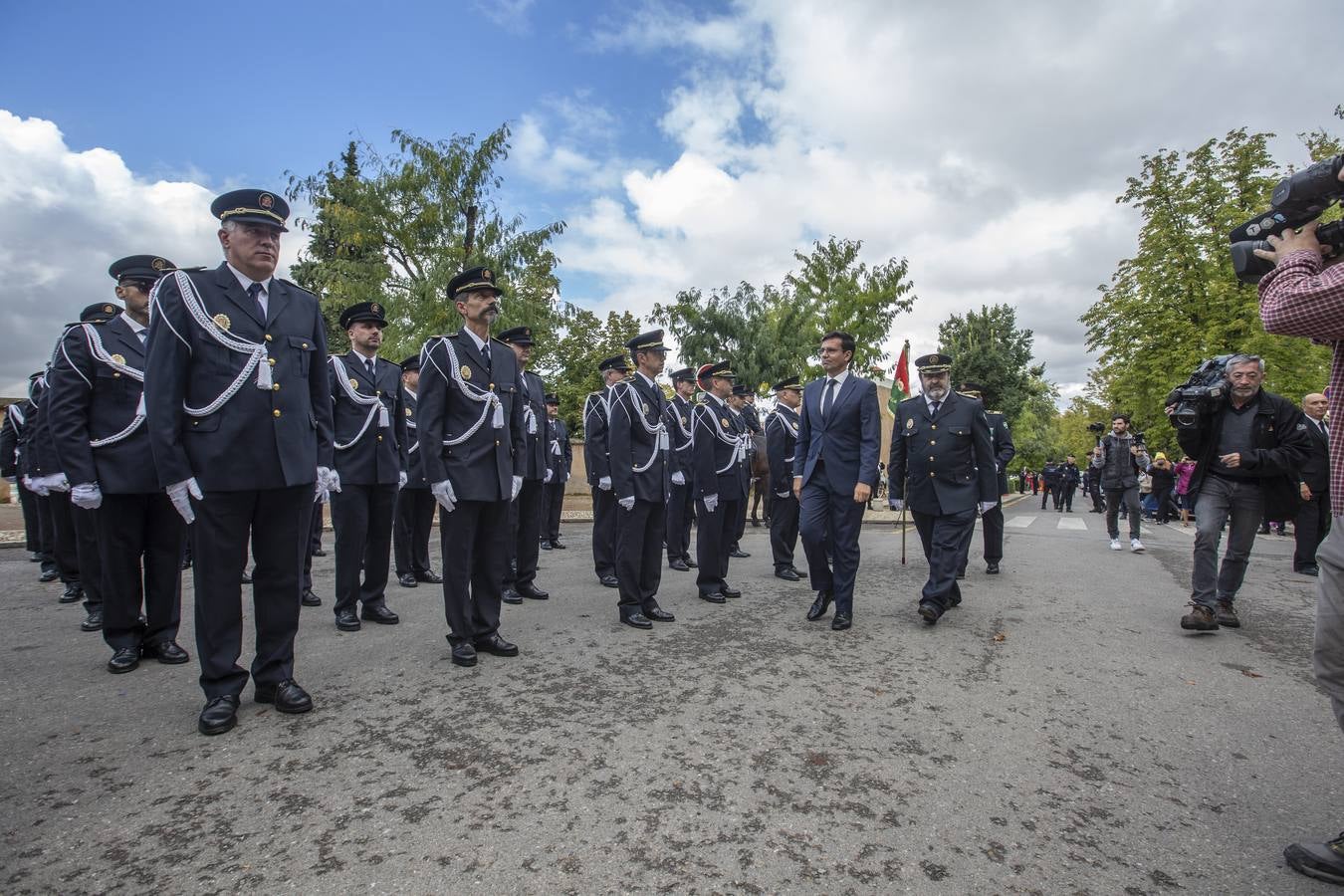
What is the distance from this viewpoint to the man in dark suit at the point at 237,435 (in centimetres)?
310

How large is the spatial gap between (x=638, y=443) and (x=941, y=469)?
2.43 metres

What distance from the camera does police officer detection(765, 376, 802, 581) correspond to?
759 cm

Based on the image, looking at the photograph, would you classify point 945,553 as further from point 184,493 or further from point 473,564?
point 184,493

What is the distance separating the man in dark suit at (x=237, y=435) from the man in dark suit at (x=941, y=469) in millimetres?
4204

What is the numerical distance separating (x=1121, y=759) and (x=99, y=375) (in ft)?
18.9

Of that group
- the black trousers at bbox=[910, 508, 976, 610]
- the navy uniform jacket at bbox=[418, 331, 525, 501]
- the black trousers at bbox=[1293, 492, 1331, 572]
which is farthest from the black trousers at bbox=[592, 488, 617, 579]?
the black trousers at bbox=[1293, 492, 1331, 572]

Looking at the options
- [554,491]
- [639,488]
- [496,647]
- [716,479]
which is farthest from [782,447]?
[496,647]

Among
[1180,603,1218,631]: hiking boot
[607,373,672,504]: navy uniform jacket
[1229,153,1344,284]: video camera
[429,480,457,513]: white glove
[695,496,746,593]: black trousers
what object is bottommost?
[1180,603,1218,631]: hiking boot

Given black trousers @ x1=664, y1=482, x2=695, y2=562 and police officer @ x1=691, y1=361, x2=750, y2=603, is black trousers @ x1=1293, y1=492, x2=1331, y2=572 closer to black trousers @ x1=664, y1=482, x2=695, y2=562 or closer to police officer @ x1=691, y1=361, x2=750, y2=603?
police officer @ x1=691, y1=361, x2=750, y2=603

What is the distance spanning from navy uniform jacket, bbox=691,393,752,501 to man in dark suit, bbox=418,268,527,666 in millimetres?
2557

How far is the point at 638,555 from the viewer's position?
5.20 metres

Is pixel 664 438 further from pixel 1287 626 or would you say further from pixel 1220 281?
pixel 1220 281

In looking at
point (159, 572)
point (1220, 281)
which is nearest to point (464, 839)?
point (159, 572)

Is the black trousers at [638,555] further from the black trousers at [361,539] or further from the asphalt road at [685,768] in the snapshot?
the black trousers at [361,539]
